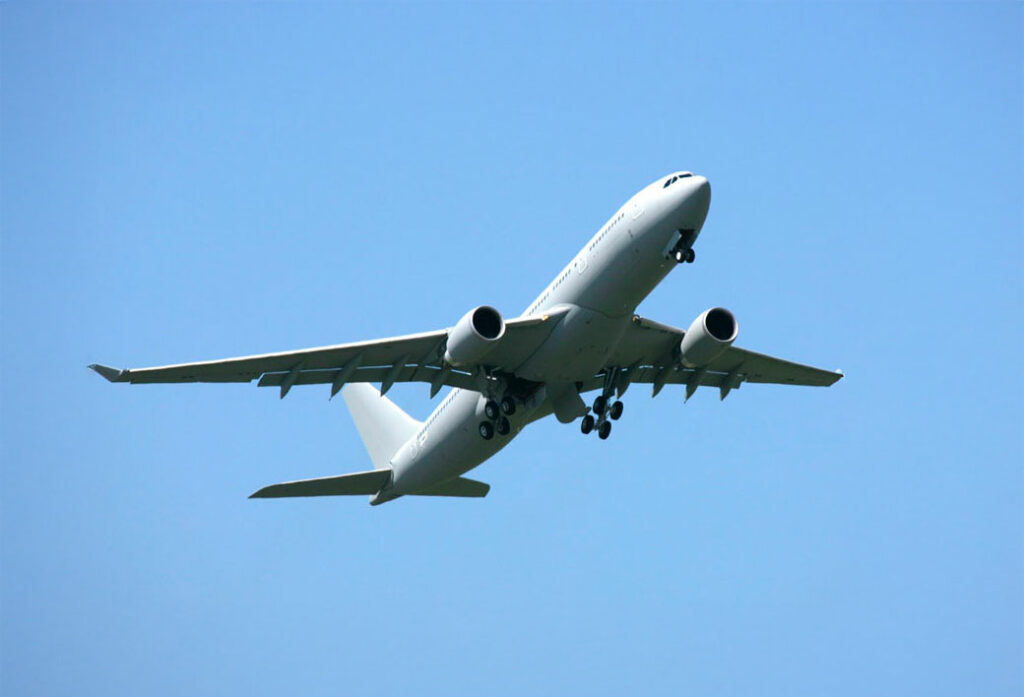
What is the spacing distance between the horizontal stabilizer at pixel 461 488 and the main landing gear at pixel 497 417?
18.8 ft

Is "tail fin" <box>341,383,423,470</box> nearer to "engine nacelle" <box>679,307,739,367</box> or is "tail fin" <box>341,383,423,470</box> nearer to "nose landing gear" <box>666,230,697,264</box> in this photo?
"engine nacelle" <box>679,307,739,367</box>

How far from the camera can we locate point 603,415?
115ft

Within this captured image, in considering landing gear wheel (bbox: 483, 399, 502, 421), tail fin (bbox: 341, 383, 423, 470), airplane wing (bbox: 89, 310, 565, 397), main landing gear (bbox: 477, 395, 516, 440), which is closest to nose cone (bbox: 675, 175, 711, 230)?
airplane wing (bbox: 89, 310, 565, 397)

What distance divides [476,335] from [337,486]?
9671 mm

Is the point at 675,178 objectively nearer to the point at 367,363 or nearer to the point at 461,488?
the point at 367,363

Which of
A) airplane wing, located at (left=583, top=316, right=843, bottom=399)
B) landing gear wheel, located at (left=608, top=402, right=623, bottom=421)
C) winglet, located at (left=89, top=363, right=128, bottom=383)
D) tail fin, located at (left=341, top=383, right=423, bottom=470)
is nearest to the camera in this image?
winglet, located at (left=89, top=363, right=128, bottom=383)

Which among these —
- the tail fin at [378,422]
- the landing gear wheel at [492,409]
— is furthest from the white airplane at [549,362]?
the tail fin at [378,422]

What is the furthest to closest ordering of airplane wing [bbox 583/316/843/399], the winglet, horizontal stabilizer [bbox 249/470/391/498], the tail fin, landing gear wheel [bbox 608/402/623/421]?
1. the tail fin
2. horizontal stabilizer [bbox 249/470/391/498]
3. landing gear wheel [bbox 608/402/623/421]
4. airplane wing [bbox 583/316/843/399]
5. the winglet

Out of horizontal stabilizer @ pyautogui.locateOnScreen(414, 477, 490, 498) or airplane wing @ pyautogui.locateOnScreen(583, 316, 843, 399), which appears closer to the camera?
airplane wing @ pyautogui.locateOnScreen(583, 316, 843, 399)

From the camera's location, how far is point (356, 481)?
3809 centimetres

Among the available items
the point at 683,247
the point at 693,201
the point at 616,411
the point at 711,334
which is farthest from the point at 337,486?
the point at 693,201

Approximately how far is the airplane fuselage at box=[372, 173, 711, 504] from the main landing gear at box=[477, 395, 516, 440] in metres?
0.31

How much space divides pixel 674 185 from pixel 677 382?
29.3 ft

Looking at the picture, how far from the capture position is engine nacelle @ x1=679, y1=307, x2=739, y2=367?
109 ft
